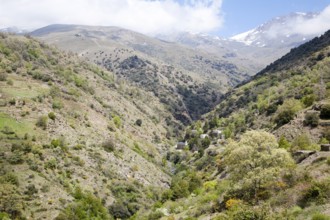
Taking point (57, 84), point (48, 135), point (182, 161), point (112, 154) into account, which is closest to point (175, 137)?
point (182, 161)

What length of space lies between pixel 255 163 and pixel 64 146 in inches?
1862

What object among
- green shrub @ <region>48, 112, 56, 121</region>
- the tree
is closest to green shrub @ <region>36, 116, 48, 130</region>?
green shrub @ <region>48, 112, 56, 121</region>

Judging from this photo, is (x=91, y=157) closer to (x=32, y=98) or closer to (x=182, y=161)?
(x=32, y=98)

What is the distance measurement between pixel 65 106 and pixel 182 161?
42575mm

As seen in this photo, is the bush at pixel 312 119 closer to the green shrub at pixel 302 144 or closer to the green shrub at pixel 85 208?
the green shrub at pixel 302 144

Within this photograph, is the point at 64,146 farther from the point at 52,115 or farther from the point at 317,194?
the point at 317,194

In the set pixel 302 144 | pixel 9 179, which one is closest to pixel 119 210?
pixel 9 179

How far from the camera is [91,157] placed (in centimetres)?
7219

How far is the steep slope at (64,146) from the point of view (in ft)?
176

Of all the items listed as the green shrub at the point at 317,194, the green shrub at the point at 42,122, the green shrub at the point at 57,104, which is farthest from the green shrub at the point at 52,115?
the green shrub at the point at 317,194

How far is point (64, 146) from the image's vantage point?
6825 cm

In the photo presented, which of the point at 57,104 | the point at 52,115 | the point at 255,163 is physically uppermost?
the point at 255,163

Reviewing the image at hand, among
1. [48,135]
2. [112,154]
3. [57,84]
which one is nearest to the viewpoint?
[48,135]

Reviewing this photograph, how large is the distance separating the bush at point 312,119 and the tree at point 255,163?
79.7 ft
